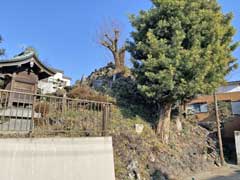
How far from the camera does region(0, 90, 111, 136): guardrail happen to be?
6.83 metres

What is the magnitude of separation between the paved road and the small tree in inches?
87.3

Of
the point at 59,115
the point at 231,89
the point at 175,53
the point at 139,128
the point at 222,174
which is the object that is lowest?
the point at 222,174

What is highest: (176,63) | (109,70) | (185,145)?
(109,70)

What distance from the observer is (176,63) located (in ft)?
32.6

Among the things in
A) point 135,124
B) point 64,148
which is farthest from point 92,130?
point 135,124

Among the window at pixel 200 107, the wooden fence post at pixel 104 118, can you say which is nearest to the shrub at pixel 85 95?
the wooden fence post at pixel 104 118

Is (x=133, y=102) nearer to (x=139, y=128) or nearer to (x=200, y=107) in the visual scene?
(x=139, y=128)

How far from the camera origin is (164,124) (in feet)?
36.6

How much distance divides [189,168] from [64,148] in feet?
23.6

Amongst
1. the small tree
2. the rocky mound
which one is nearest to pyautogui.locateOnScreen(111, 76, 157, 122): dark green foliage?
the rocky mound

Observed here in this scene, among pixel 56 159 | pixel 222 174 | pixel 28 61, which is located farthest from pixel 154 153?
pixel 28 61

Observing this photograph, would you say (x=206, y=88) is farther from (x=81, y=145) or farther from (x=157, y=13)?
(x=81, y=145)

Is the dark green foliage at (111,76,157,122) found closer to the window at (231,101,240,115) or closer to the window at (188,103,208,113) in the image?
the window at (188,103,208,113)

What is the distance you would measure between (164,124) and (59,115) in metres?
5.48
